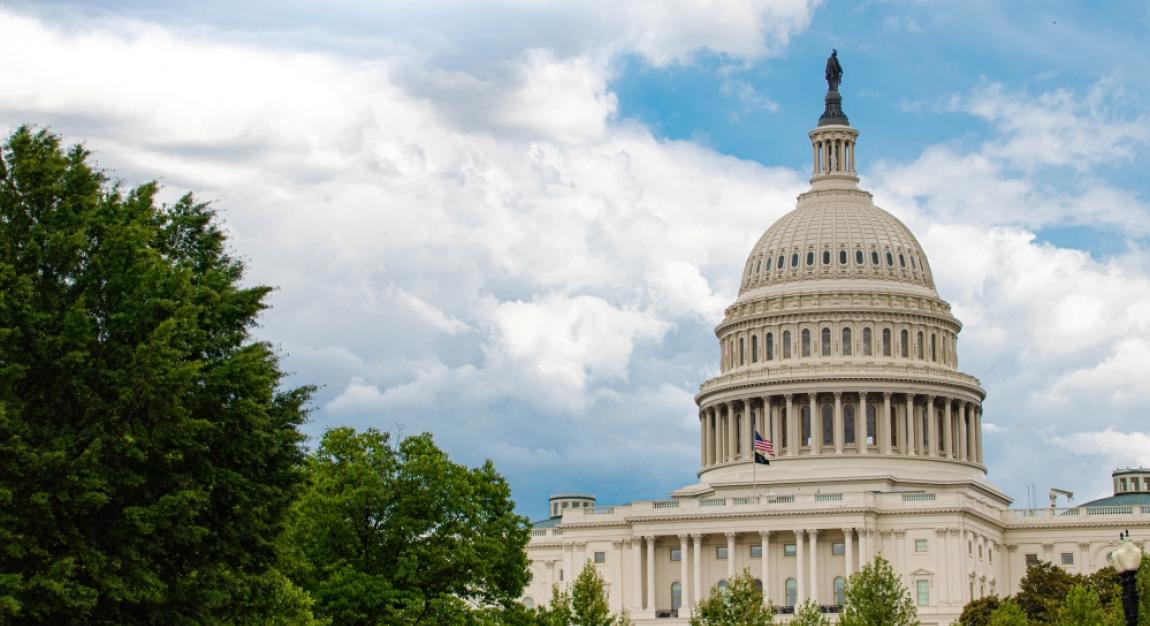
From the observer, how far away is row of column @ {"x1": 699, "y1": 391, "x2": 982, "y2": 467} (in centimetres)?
17075

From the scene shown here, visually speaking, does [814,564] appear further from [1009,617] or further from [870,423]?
[1009,617]

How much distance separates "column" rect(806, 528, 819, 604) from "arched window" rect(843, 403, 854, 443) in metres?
18.8

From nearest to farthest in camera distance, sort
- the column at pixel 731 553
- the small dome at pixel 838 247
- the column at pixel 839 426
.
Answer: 1. the column at pixel 731 553
2. the column at pixel 839 426
3. the small dome at pixel 838 247

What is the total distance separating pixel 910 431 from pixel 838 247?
1857 centimetres

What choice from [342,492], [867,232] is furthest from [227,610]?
[867,232]

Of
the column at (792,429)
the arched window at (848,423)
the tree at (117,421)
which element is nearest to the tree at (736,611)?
the column at (792,429)

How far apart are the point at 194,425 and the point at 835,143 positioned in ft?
472

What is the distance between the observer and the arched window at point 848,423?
171 m

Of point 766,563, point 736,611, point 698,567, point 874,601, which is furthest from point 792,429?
point 874,601

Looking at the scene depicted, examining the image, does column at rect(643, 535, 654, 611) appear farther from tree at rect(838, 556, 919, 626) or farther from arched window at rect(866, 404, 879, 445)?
tree at rect(838, 556, 919, 626)

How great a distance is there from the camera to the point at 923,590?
5910 inches

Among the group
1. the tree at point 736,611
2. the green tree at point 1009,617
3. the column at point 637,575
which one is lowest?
the green tree at point 1009,617

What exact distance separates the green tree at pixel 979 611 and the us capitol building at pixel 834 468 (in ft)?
37.5

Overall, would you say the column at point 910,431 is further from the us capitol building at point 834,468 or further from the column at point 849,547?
the column at point 849,547
